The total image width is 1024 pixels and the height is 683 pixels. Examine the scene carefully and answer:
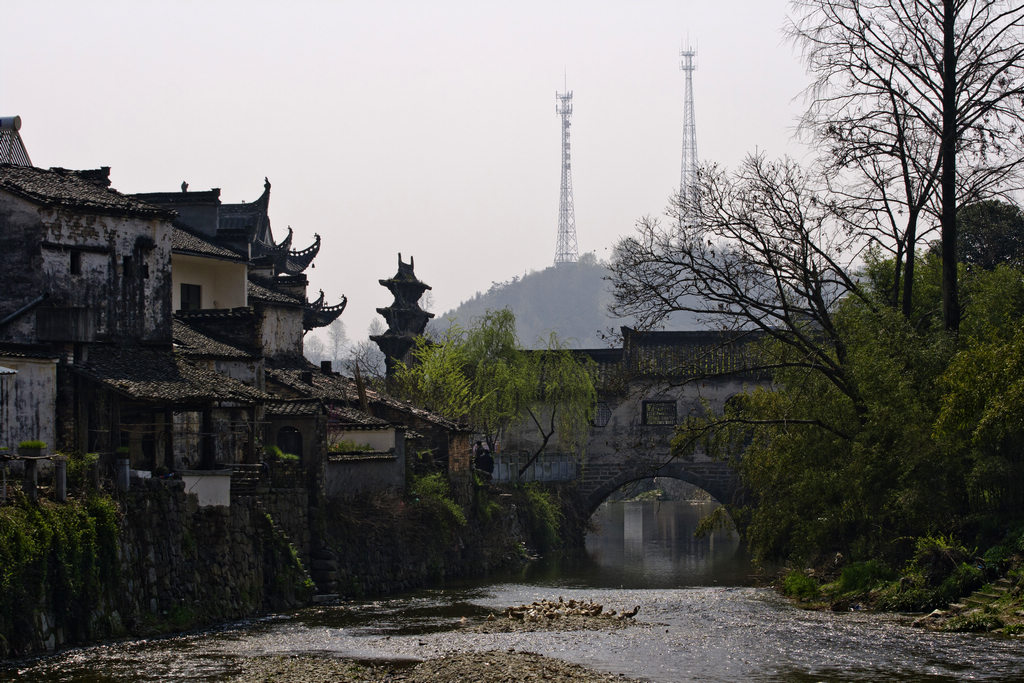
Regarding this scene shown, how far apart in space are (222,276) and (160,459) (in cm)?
1106

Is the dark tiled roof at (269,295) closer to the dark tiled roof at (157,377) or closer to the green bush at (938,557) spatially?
the dark tiled roof at (157,377)

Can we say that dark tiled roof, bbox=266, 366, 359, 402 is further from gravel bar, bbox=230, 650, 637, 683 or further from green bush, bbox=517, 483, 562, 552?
gravel bar, bbox=230, 650, 637, 683

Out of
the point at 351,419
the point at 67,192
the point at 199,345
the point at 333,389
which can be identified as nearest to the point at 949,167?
the point at 351,419

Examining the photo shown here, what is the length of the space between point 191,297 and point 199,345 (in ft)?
18.7

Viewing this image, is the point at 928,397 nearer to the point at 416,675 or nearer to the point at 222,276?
the point at 416,675

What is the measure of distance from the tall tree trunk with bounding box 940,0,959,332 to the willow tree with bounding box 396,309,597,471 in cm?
2147

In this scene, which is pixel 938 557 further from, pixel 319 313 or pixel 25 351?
pixel 319 313

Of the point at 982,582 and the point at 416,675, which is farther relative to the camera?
the point at 982,582

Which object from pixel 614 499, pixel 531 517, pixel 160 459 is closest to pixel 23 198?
pixel 160 459

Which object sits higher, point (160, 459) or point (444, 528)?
point (160, 459)

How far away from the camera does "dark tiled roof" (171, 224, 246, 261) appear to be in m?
37.6

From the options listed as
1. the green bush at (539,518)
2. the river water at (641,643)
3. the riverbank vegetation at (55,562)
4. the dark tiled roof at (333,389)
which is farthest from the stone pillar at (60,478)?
the green bush at (539,518)

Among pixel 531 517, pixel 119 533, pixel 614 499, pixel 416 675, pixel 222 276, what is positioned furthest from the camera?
pixel 614 499

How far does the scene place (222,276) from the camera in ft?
129
